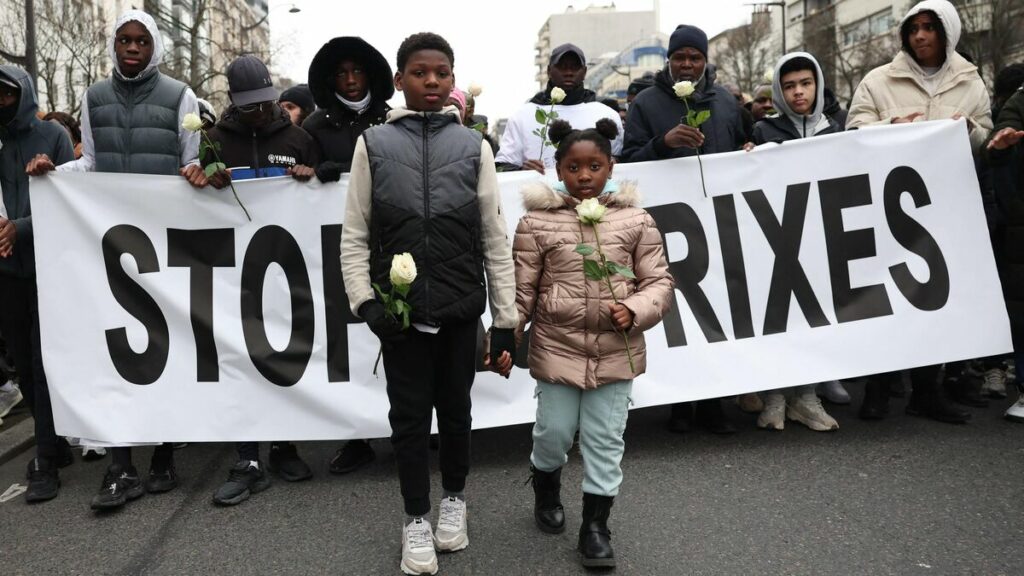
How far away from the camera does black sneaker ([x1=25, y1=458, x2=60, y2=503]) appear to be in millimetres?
3914

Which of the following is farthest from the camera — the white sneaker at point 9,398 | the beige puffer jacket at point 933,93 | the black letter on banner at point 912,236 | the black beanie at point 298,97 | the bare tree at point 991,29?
the bare tree at point 991,29

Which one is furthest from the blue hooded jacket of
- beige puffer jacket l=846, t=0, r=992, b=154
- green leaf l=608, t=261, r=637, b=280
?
beige puffer jacket l=846, t=0, r=992, b=154

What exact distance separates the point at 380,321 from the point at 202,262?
1.80 meters

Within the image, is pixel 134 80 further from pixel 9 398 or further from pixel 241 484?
pixel 9 398

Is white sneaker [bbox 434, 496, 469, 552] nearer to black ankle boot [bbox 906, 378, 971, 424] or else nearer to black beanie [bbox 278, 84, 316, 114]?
black ankle boot [bbox 906, 378, 971, 424]

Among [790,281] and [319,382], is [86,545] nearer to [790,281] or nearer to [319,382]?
[319,382]

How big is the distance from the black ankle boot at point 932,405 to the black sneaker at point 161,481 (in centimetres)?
396

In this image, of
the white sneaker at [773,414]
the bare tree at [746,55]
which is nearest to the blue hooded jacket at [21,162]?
the white sneaker at [773,414]

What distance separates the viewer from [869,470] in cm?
386

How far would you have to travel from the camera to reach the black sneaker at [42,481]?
391 centimetres

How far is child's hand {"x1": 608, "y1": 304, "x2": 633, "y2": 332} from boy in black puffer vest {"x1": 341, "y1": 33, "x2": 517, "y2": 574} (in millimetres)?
366

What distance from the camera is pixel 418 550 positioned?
301cm

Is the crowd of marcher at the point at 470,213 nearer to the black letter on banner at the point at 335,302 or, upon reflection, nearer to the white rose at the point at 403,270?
the white rose at the point at 403,270

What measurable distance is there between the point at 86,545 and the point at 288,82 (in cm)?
4253
